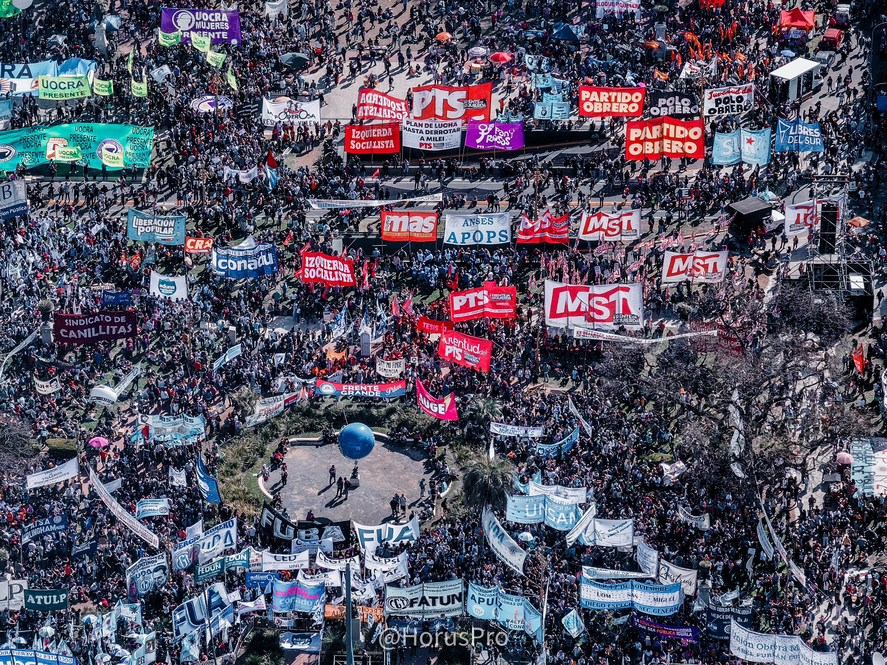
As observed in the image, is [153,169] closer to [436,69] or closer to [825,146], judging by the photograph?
[436,69]

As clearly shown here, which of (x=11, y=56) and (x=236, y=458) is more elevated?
(x=11, y=56)

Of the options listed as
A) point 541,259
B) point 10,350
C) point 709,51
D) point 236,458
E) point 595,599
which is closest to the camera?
point 595,599

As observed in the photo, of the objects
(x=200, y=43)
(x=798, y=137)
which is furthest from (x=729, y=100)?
(x=200, y=43)

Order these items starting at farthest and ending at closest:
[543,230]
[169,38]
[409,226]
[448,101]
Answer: [169,38] → [448,101] → [409,226] → [543,230]

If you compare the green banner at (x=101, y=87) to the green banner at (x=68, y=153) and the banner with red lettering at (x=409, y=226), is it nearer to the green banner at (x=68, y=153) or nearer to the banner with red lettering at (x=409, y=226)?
the green banner at (x=68, y=153)

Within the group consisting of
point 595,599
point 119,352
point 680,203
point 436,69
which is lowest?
point 595,599

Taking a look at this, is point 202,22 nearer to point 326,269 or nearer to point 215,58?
Answer: point 215,58

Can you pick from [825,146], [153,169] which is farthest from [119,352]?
[825,146]
